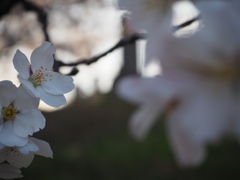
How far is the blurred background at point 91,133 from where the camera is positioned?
3.15m

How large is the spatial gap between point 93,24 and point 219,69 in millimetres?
4005

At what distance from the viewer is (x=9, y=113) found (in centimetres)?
39

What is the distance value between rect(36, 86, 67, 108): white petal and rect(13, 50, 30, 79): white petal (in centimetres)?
2

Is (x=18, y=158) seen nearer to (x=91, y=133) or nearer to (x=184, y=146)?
(x=184, y=146)

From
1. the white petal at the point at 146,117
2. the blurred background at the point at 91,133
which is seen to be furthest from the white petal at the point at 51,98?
the blurred background at the point at 91,133

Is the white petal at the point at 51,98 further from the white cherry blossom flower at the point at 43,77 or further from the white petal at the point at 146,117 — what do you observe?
the white petal at the point at 146,117

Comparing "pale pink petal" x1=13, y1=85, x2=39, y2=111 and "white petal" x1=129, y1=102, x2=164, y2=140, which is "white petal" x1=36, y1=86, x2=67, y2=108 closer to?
"pale pink petal" x1=13, y1=85, x2=39, y2=111

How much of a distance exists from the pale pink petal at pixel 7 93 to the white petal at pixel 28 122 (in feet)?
0.06

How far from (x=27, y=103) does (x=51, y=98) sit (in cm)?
2

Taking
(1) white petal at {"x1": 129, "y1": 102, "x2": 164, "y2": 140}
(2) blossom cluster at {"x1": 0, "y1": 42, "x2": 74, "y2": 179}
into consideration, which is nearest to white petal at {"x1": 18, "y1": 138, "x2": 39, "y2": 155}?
(2) blossom cluster at {"x1": 0, "y1": 42, "x2": 74, "y2": 179}

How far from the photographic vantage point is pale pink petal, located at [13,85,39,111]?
0.38 metres

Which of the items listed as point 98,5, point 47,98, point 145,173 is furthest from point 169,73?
point 98,5

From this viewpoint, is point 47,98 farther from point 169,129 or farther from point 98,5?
point 98,5

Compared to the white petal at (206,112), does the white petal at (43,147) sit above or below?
below
